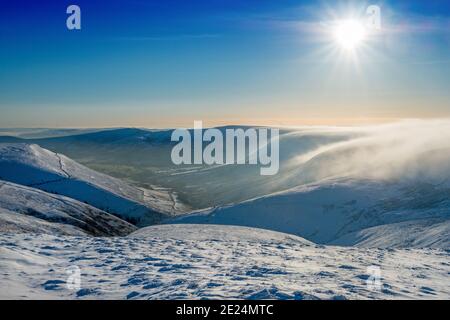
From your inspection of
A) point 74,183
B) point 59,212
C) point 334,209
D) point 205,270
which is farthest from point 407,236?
point 74,183

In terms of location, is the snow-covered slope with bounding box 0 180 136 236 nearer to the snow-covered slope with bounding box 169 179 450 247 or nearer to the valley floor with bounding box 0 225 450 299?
the snow-covered slope with bounding box 169 179 450 247

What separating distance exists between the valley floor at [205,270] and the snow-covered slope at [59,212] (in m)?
42.2

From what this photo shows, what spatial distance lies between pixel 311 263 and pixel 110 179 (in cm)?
14434

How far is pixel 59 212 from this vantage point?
8069 cm

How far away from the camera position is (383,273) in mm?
17422

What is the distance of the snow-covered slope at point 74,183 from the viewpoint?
12081 cm

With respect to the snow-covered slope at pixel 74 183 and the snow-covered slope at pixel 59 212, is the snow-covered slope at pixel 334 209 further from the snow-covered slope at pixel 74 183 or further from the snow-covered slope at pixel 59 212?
the snow-covered slope at pixel 74 183

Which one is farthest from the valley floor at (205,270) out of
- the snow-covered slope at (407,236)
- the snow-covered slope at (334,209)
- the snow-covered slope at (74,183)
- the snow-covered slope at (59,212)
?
the snow-covered slope at (74,183)

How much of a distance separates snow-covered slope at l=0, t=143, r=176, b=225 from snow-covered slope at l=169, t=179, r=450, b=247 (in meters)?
38.0

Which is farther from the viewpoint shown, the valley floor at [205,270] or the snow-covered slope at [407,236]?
the snow-covered slope at [407,236]

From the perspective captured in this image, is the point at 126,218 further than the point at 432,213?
Yes

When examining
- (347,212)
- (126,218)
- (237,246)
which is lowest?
(126,218)
